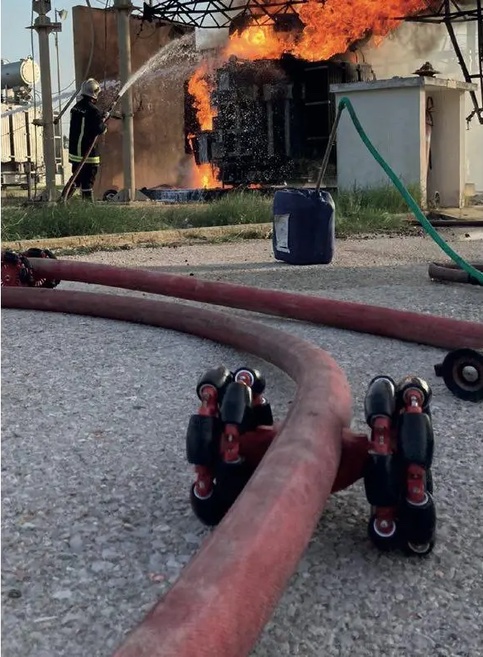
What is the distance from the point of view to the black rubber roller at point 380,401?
1653mm

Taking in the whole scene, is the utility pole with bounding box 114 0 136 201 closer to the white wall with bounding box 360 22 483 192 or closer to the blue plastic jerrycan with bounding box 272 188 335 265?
the blue plastic jerrycan with bounding box 272 188 335 265

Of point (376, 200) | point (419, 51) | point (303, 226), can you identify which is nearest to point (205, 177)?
point (376, 200)

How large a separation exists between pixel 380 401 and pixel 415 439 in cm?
11

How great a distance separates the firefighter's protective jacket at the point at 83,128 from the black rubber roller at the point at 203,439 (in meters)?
10.0

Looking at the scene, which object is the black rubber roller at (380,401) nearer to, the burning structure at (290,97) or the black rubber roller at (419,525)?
the black rubber roller at (419,525)

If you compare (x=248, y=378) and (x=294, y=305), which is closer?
(x=248, y=378)

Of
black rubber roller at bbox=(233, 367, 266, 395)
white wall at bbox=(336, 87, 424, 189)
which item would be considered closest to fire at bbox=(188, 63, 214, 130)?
white wall at bbox=(336, 87, 424, 189)

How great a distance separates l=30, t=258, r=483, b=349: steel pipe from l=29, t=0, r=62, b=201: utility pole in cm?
701

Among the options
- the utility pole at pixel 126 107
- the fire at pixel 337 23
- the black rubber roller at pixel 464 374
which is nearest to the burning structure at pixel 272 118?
the fire at pixel 337 23

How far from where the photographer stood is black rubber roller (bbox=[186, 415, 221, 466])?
171cm

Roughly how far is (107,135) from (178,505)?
558 inches

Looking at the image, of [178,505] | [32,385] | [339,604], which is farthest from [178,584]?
[32,385]

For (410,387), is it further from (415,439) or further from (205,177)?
(205,177)

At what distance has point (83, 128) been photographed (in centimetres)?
1119
